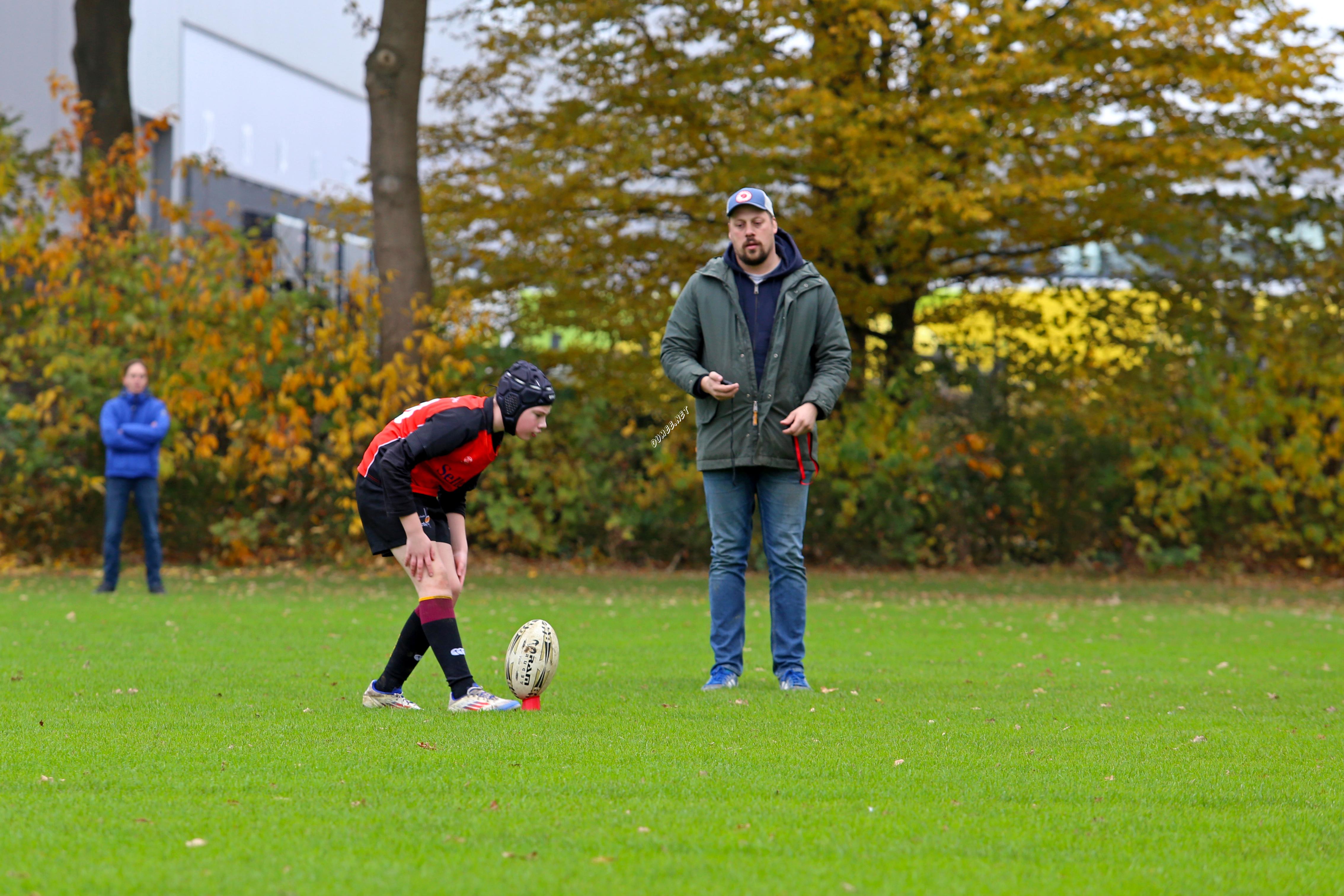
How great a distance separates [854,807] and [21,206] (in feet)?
44.7

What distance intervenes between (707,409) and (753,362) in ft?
1.00

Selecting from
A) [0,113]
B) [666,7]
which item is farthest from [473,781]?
[0,113]

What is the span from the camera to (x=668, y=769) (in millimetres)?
4691

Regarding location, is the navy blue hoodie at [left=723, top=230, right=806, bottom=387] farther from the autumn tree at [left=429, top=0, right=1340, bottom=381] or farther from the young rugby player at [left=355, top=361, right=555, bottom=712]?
the autumn tree at [left=429, top=0, right=1340, bottom=381]

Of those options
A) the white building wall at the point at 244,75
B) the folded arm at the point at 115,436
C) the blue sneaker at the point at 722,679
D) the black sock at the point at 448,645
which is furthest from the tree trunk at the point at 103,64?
the black sock at the point at 448,645

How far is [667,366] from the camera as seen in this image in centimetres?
684

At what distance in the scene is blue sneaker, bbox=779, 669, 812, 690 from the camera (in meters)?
6.80

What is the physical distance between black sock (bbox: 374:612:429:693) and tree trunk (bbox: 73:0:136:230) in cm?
1183

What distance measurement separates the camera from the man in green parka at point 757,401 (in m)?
6.75

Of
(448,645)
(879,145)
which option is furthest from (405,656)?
(879,145)

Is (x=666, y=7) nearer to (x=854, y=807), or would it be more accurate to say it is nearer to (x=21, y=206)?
(x=21, y=206)

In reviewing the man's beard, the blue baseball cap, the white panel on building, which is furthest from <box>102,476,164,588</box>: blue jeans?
the white panel on building

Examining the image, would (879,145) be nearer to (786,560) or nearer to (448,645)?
(786,560)

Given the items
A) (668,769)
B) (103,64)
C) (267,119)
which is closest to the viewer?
(668,769)
